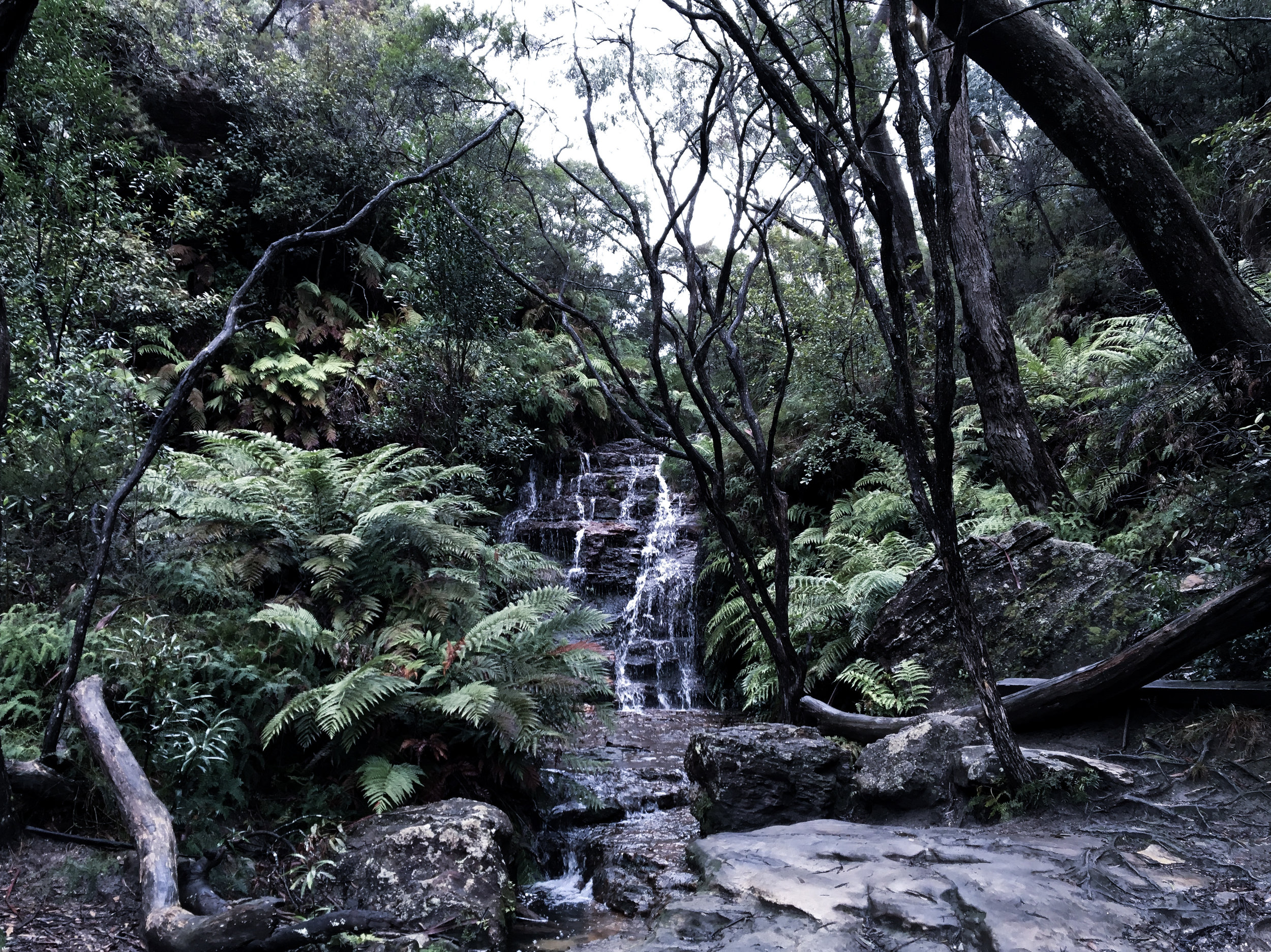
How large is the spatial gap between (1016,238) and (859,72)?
5135 mm

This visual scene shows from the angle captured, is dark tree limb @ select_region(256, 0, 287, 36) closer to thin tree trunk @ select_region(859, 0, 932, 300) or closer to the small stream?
the small stream

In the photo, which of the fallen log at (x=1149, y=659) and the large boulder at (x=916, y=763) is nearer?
the fallen log at (x=1149, y=659)

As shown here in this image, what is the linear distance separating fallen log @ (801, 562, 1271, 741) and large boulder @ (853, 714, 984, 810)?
380 mm

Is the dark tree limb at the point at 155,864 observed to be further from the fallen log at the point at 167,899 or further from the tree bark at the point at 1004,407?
the tree bark at the point at 1004,407

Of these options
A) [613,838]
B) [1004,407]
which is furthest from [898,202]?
[613,838]

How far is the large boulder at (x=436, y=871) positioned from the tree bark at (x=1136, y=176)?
4.77 meters

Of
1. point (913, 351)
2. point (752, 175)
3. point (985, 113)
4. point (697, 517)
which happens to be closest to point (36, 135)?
point (752, 175)

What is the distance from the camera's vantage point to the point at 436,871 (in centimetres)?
308

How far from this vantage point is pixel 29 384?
13.3ft

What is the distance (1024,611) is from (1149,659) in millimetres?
1498

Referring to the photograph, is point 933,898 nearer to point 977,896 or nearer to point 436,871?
point 977,896

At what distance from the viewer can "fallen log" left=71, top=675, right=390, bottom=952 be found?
7.48ft

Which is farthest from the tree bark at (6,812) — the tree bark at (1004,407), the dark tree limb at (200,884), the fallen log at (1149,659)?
the tree bark at (1004,407)

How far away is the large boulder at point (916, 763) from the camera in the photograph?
12.1ft
